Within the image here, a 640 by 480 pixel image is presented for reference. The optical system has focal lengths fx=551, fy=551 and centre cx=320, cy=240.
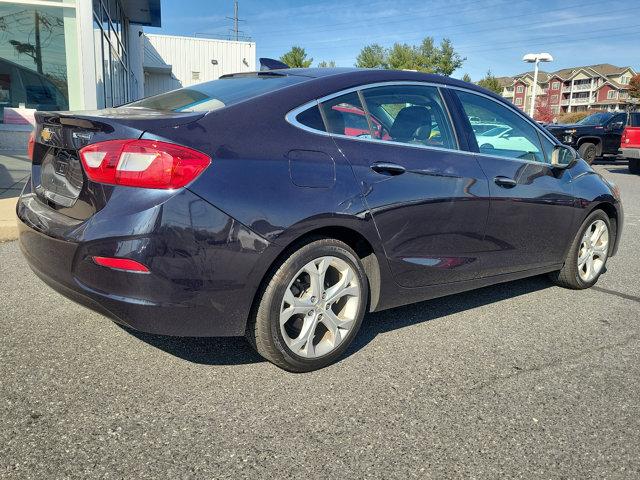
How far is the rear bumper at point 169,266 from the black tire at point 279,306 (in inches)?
4.1

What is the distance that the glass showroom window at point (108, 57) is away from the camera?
37.4ft

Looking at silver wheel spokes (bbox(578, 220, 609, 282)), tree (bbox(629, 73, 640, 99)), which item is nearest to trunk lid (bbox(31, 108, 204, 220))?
silver wheel spokes (bbox(578, 220, 609, 282))

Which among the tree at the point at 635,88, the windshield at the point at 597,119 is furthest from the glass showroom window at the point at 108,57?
the tree at the point at 635,88

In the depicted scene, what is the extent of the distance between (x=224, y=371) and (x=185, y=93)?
166 cm

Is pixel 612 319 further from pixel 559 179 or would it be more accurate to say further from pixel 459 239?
pixel 459 239

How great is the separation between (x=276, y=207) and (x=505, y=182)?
1835 mm

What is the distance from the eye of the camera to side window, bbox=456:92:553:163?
372 cm

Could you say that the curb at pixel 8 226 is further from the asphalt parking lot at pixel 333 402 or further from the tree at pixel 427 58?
the tree at pixel 427 58

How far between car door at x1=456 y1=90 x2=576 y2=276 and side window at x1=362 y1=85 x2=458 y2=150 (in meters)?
0.22

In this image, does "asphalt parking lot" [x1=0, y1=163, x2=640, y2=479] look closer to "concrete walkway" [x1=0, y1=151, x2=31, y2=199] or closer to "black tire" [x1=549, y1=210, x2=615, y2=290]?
"black tire" [x1=549, y1=210, x2=615, y2=290]

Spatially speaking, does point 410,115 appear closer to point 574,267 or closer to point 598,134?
point 574,267

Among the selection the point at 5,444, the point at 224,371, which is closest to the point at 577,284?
the point at 224,371

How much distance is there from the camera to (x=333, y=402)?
104 inches

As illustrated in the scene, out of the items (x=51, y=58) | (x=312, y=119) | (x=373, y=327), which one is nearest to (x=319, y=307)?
(x=373, y=327)
